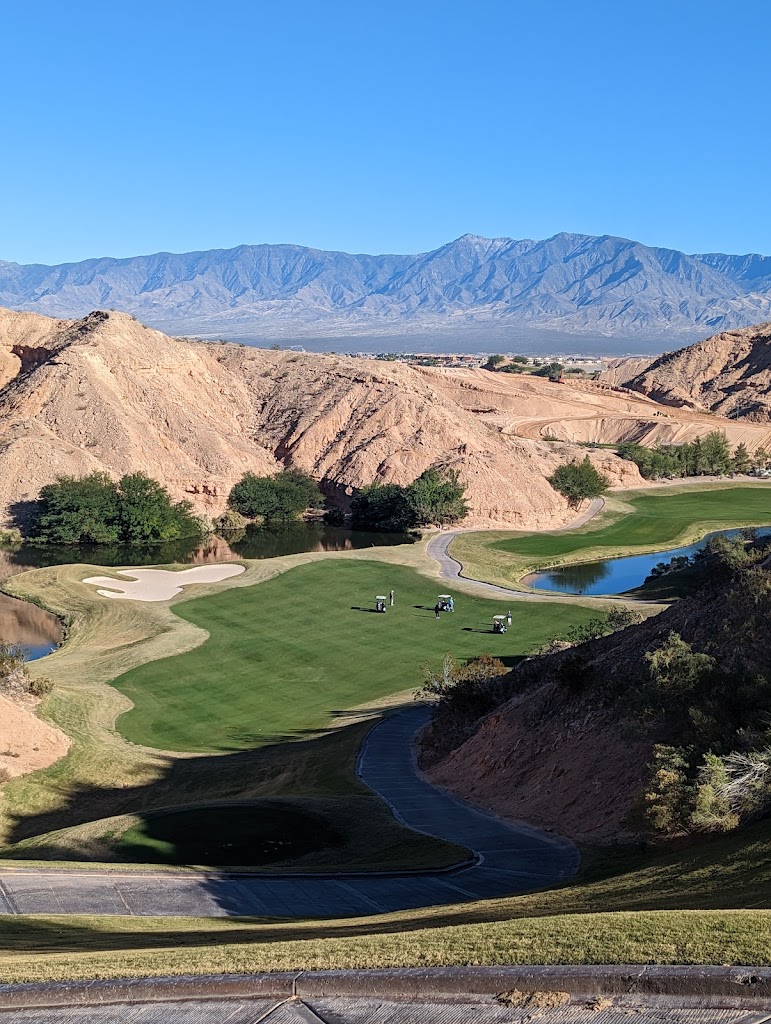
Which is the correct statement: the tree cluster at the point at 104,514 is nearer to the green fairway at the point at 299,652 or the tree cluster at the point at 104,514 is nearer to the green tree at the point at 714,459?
the green fairway at the point at 299,652

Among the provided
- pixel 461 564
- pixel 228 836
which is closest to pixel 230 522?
pixel 461 564

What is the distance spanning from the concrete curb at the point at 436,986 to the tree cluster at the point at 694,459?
9616 cm

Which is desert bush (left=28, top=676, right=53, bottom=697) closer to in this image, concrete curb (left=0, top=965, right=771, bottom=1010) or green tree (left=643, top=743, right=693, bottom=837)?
green tree (left=643, top=743, right=693, bottom=837)

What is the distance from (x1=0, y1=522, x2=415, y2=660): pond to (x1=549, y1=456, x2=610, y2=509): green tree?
16.2 m

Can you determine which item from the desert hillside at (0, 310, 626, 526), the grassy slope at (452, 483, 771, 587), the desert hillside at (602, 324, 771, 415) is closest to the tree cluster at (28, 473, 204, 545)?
the desert hillside at (0, 310, 626, 526)

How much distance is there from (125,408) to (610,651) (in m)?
75.1

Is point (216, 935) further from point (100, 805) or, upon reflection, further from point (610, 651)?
point (100, 805)

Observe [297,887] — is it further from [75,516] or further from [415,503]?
[415,503]

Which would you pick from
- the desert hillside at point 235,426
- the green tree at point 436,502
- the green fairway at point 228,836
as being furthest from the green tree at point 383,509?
the green fairway at point 228,836

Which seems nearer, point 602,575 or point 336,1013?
point 336,1013

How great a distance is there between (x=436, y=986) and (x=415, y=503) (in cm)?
7056

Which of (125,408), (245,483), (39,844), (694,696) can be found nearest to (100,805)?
(39,844)

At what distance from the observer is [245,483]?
90.6m

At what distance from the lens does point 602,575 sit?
2633 inches
